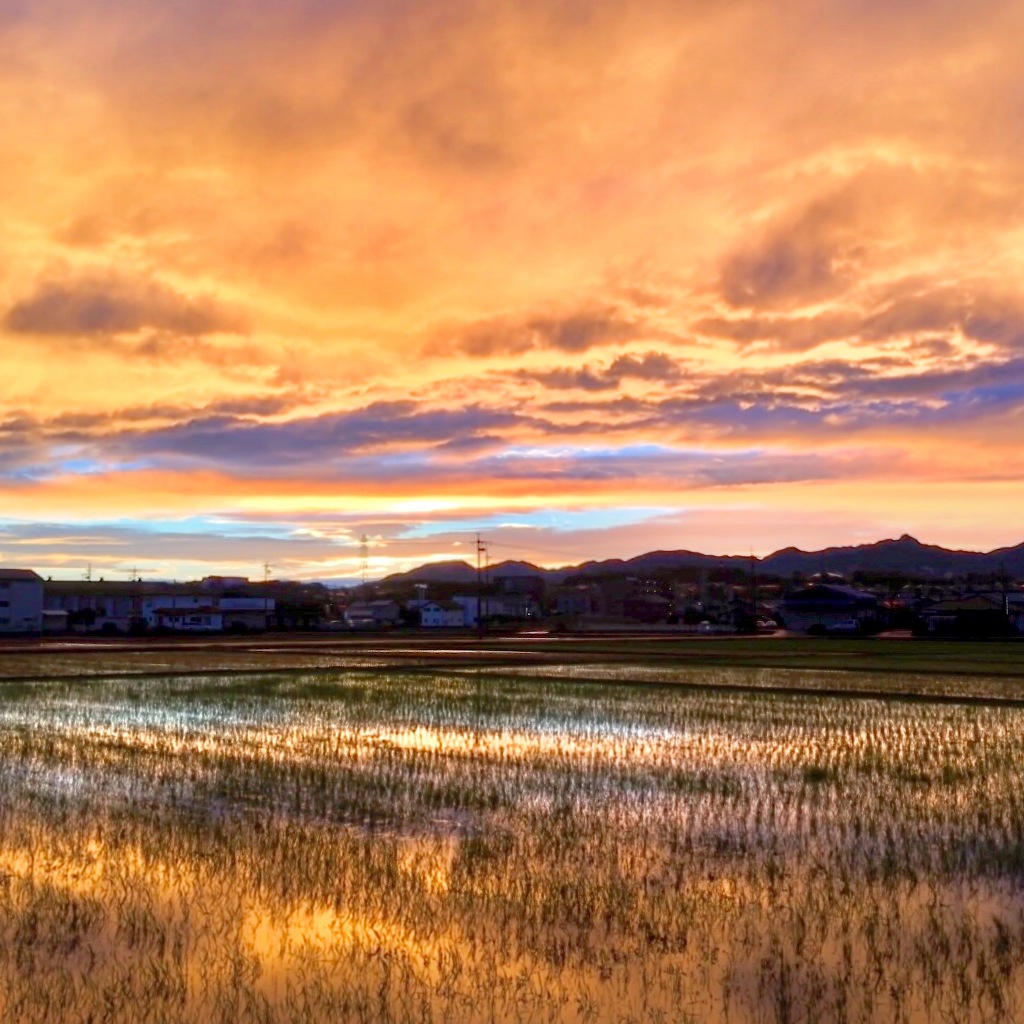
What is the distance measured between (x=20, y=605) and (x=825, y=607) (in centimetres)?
7560

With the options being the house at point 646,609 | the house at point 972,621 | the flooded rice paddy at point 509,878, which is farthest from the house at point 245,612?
the flooded rice paddy at point 509,878

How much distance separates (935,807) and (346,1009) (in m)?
9.33

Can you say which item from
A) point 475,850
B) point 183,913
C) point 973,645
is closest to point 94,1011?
point 183,913

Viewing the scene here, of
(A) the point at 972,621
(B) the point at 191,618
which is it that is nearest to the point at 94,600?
(B) the point at 191,618

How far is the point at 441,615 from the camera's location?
128m

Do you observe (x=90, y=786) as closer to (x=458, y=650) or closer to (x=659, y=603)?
(x=458, y=650)

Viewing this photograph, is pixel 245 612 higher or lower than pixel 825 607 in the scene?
higher

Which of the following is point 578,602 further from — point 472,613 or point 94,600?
point 94,600

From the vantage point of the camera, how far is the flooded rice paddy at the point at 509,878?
696 centimetres

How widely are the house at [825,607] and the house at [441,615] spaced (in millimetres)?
36512

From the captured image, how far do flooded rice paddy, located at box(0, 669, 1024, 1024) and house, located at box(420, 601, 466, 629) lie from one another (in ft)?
352

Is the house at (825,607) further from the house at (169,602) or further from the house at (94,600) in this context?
the house at (94,600)

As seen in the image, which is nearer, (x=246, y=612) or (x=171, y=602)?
(x=246, y=612)

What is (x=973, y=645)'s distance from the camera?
66812mm
